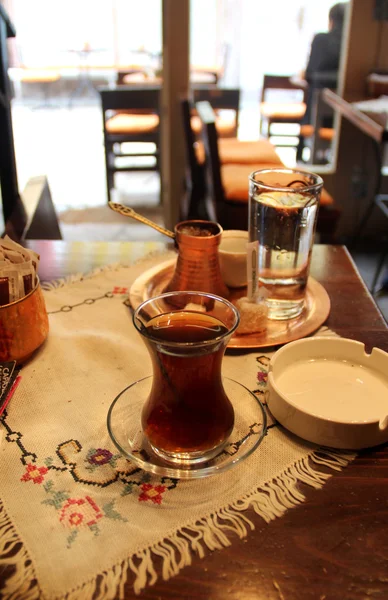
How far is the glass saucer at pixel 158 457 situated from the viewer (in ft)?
1.77

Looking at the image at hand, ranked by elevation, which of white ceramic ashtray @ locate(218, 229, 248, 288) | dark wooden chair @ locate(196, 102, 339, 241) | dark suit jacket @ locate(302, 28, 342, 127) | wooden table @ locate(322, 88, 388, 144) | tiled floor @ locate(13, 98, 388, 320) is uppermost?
dark suit jacket @ locate(302, 28, 342, 127)

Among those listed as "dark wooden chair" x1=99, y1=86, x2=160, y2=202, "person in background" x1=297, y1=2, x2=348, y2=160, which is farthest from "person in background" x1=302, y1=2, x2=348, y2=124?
"dark wooden chair" x1=99, y1=86, x2=160, y2=202

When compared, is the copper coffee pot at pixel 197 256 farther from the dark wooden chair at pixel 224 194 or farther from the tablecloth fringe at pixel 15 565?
the dark wooden chair at pixel 224 194

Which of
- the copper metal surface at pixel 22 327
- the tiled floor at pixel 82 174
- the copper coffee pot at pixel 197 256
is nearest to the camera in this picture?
the copper metal surface at pixel 22 327

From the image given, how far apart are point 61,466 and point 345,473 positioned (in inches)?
11.1

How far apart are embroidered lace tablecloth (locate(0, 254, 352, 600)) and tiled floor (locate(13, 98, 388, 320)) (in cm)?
156

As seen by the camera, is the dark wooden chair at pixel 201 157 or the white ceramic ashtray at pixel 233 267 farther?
the dark wooden chair at pixel 201 157

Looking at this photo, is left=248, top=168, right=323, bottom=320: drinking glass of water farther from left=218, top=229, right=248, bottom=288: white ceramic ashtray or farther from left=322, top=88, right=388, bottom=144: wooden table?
left=322, top=88, right=388, bottom=144: wooden table

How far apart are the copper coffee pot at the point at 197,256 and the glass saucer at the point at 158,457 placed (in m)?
0.18

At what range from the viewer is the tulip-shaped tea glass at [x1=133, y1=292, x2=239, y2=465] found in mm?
532

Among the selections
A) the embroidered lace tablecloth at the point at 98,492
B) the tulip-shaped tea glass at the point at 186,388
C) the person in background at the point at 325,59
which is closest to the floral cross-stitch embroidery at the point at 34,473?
the embroidered lace tablecloth at the point at 98,492

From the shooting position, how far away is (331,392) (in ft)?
2.11

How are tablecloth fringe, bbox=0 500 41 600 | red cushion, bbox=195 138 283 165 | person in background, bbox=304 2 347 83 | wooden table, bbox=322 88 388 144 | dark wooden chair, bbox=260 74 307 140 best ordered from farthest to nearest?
1. dark wooden chair, bbox=260 74 307 140
2. person in background, bbox=304 2 347 83
3. red cushion, bbox=195 138 283 165
4. wooden table, bbox=322 88 388 144
5. tablecloth fringe, bbox=0 500 41 600

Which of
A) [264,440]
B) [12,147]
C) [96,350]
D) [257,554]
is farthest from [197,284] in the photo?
[12,147]
